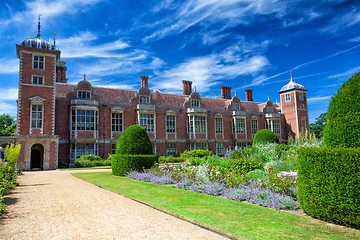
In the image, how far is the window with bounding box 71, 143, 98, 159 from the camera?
23719 millimetres

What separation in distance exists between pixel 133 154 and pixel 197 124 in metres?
17.2

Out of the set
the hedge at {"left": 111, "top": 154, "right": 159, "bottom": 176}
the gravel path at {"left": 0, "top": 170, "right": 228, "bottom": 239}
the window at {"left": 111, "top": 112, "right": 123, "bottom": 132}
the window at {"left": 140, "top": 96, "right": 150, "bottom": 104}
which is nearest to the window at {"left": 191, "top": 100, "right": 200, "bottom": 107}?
the window at {"left": 140, "top": 96, "right": 150, "bottom": 104}

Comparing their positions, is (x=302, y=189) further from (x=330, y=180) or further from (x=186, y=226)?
(x=186, y=226)

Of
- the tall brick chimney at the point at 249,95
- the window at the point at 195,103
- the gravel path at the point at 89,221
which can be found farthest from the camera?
the tall brick chimney at the point at 249,95

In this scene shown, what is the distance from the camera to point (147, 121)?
28.1 meters

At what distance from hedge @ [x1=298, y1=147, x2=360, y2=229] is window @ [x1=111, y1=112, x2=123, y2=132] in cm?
2303

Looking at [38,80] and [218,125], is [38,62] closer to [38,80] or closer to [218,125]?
[38,80]

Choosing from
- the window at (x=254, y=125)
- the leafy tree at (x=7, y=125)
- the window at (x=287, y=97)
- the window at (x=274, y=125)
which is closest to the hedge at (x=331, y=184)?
the window at (x=254, y=125)

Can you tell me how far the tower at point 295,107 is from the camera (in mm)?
37469

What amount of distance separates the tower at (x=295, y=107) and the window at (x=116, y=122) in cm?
2565

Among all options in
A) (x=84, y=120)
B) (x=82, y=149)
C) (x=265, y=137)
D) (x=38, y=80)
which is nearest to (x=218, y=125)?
(x=265, y=137)

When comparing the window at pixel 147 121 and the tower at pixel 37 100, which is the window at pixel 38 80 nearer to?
the tower at pixel 37 100

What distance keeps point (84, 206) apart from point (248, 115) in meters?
31.8

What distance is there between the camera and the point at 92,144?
24.7 m
